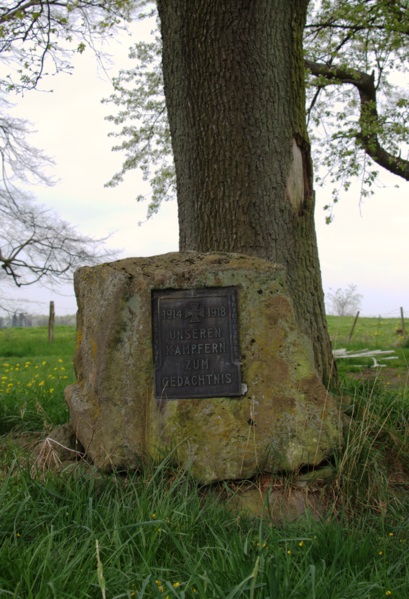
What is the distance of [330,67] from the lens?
12.0m

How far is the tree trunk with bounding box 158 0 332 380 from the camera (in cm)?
516

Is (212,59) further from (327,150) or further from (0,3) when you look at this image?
(327,150)

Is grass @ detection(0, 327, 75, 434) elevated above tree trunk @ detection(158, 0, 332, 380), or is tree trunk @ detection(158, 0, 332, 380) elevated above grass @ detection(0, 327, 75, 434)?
tree trunk @ detection(158, 0, 332, 380)

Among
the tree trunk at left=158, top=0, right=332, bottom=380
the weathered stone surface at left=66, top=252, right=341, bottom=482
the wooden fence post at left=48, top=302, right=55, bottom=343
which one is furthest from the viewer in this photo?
the wooden fence post at left=48, top=302, right=55, bottom=343

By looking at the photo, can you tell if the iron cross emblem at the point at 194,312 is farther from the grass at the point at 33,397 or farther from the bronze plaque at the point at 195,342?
the grass at the point at 33,397

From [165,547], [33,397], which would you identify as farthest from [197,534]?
[33,397]

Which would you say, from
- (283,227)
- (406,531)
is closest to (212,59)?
(283,227)

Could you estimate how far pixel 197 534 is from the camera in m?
3.03

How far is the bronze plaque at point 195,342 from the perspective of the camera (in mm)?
3902

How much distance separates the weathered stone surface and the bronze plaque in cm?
5

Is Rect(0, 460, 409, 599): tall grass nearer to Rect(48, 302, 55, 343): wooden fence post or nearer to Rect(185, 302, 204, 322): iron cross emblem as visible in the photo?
Result: Rect(185, 302, 204, 322): iron cross emblem

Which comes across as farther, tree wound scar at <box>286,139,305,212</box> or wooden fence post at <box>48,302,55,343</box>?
wooden fence post at <box>48,302,55,343</box>

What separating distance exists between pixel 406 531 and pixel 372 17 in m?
11.2

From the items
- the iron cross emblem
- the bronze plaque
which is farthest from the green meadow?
the iron cross emblem
